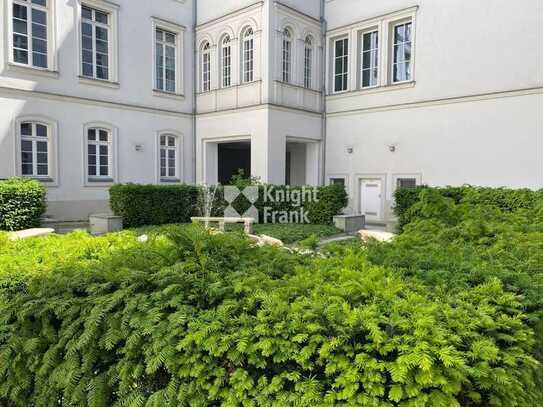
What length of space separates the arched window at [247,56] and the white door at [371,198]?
5.88 metres

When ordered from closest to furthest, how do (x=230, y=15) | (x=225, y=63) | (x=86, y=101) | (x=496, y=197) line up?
(x=496, y=197) < (x=86, y=101) < (x=230, y=15) < (x=225, y=63)

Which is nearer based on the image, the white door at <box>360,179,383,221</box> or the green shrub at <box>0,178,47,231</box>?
the green shrub at <box>0,178,47,231</box>

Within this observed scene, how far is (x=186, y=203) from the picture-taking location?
14836 millimetres

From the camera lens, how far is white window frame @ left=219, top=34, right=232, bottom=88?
17.6m

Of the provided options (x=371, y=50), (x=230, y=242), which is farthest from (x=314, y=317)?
(x=371, y=50)

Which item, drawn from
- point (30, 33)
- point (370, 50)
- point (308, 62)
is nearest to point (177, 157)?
point (308, 62)

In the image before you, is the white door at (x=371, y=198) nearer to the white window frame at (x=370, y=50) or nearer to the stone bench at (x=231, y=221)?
the white window frame at (x=370, y=50)

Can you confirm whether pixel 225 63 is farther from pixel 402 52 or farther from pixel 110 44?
pixel 402 52

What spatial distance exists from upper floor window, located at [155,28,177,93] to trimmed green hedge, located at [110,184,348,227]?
563 cm

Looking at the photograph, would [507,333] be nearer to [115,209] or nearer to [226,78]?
[115,209]

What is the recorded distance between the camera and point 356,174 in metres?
17.1

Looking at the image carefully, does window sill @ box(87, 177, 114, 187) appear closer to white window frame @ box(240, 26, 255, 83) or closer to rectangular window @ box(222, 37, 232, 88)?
rectangular window @ box(222, 37, 232, 88)

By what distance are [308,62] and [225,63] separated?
328 cm

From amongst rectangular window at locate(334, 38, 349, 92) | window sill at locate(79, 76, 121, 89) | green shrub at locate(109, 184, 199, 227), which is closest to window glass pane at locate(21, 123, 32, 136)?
window sill at locate(79, 76, 121, 89)
